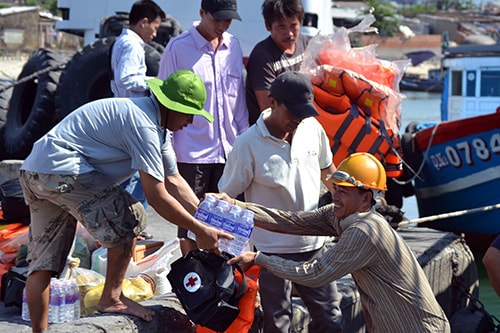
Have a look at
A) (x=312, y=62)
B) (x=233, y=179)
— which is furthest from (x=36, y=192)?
(x=312, y=62)

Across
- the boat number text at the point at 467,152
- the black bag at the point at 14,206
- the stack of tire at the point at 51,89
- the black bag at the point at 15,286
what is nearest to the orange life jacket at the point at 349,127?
the stack of tire at the point at 51,89

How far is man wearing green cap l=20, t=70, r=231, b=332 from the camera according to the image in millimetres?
4242

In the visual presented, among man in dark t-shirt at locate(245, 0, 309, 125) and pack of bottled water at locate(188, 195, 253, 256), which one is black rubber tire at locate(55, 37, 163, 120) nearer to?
man in dark t-shirt at locate(245, 0, 309, 125)

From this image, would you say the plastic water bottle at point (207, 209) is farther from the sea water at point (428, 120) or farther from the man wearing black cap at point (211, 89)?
the sea water at point (428, 120)

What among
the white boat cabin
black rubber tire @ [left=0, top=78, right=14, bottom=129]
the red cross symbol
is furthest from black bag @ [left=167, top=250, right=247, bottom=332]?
the white boat cabin

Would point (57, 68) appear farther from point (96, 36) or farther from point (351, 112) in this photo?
point (351, 112)

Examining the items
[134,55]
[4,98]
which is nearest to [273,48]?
[134,55]

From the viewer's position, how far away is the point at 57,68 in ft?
36.0

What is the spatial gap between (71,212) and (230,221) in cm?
81

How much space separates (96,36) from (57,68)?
2089 mm

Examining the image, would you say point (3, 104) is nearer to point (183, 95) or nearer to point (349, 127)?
point (349, 127)

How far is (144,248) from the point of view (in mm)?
6188

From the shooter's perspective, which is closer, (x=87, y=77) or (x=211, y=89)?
(x=211, y=89)

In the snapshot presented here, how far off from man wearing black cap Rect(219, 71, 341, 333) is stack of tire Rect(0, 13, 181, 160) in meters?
4.34
